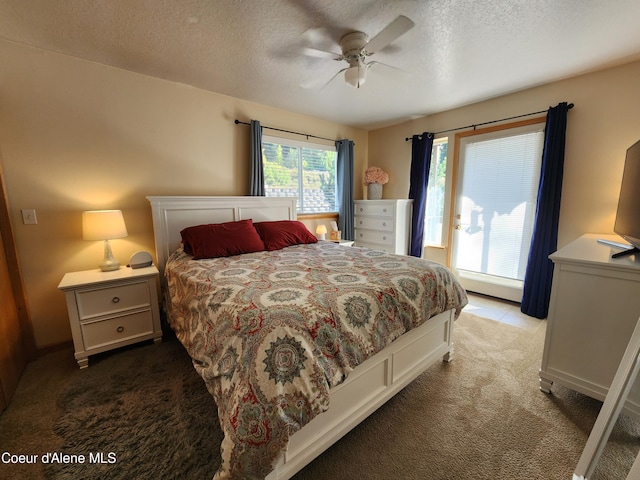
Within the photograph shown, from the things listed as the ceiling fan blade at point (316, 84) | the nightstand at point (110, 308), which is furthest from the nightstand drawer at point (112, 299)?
the ceiling fan blade at point (316, 84)

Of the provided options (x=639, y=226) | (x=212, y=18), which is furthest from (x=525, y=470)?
(x=212, y=18)

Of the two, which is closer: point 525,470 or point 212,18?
point 525,470

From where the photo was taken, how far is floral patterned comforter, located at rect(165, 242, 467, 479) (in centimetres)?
99

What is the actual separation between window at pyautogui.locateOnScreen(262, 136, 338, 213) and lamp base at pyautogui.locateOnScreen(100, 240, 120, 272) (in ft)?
5.77

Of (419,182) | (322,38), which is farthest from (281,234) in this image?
(419,182)

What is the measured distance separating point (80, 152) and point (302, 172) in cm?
237

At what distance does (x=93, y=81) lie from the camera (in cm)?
232

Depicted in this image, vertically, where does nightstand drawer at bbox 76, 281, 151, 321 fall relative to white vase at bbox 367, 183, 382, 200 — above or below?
below

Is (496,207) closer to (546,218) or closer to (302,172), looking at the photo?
(546,218)

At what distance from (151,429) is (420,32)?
3070mm

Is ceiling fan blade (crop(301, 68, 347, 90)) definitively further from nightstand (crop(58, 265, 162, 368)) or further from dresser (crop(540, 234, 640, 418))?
dresser (crop(540, 234, 640, 418))

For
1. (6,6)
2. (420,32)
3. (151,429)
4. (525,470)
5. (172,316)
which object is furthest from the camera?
(172,316)

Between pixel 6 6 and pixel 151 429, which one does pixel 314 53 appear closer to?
pixel 6 6

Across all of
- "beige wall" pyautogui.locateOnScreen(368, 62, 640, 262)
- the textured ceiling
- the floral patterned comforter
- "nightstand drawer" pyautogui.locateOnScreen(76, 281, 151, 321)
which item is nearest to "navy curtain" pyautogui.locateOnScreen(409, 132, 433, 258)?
"beige wall" pyautogui.locateOnScreen(368, 62, 640, 262)
